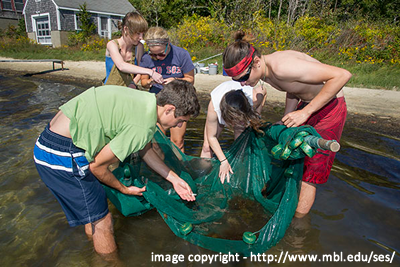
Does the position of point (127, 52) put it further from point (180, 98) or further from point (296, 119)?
point (296, 119)

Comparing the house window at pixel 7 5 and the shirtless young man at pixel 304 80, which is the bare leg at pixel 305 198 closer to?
the shirtless young man at pixel 304 80

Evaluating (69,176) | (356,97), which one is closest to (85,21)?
(356,97)

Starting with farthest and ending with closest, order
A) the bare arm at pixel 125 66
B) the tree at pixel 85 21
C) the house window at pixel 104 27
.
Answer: the house window at pixel 104 27 → the tree at pixel 85 21 → the bare arm at pixel 125 66

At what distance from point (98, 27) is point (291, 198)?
1056 inches

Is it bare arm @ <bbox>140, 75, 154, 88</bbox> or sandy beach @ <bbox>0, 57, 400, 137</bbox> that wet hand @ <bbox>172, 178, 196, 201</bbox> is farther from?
sandy beach @ <bbox>0, 57, 400, 137</bbox>

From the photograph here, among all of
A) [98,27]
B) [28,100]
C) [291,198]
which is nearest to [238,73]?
[291,198]

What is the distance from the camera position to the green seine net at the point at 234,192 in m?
2.28

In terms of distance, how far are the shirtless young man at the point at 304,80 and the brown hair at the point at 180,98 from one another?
535 millimetres

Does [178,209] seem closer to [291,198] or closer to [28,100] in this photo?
[291,198]

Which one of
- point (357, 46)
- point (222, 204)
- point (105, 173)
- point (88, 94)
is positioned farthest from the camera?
point (357, 46)

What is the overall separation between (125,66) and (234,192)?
2.12 metres

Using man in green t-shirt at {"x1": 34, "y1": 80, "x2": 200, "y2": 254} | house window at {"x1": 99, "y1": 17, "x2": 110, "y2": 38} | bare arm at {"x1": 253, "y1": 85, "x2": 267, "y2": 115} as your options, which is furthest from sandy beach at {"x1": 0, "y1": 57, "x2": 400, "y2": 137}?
house window at {"x1": 99, "y1": 17, "x2": 110, "y2": 38}

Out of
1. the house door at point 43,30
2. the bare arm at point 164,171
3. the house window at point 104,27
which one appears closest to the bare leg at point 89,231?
the bare arm at point 164,171

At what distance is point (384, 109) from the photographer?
6727 mm
